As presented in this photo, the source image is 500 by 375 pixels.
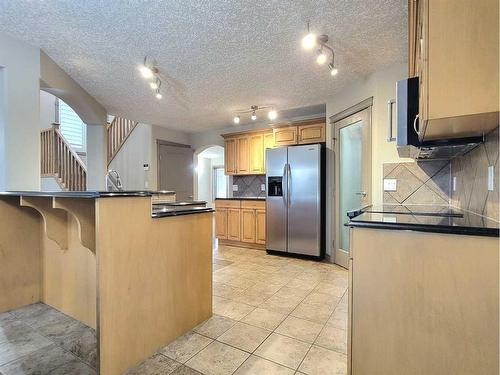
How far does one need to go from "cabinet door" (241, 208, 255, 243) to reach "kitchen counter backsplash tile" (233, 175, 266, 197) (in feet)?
2.05

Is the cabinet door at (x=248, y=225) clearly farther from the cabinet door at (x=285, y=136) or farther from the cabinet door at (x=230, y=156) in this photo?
the cabinet door at (x=285, y=136)

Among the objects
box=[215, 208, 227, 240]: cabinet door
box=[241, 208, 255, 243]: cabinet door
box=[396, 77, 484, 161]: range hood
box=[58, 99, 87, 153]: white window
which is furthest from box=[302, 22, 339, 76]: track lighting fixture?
box=[58, 99, 87, 153]: white window

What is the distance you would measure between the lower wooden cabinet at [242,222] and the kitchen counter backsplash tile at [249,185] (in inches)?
23.0

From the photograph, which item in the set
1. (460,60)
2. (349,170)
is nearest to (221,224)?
(349,170)

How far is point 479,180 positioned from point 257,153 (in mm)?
3694

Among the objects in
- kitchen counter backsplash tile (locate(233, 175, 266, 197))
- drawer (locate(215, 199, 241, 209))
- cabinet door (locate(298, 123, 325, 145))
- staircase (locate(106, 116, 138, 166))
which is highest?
staircase (locate(106, 116, 138, 166))

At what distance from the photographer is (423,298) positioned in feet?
3.53

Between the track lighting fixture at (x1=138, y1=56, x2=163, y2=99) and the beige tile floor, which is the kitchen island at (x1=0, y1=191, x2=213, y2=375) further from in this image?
the track lighting fixture at (x1=138, y1=56, x2=163, y2=99)

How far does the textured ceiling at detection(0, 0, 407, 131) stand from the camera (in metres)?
1.93

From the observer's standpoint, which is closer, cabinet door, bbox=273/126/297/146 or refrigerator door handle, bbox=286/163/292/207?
refrigerator door handle, bbox=286/163/292/207

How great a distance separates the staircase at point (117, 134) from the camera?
19.5ft

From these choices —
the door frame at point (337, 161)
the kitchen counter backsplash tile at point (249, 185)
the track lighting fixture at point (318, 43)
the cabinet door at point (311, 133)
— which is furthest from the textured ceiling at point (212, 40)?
the kitchen counter backsplash tile at point (249, 185)

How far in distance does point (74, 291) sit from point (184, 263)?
1.07 m

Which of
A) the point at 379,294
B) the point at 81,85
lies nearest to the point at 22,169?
the point at 81,85
